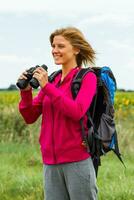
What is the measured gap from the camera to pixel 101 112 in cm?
427

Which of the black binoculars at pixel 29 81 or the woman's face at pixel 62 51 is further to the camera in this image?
the woman's face at pixel 62 51

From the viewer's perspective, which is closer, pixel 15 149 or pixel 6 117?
pixel 15 149

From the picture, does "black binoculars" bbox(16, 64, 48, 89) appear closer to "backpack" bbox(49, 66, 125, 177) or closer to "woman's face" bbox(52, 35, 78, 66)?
"woman's face" bbox(52, 35, 78, 66)

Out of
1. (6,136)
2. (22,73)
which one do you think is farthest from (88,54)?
(6,136)

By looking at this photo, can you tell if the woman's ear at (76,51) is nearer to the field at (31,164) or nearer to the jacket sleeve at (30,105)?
the jacket sleeve at (30,105)

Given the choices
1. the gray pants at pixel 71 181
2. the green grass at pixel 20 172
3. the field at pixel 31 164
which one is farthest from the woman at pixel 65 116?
the green grass at pixel 20 172

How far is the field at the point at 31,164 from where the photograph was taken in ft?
22.4

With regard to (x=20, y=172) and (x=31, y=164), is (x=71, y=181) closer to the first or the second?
(x=20, y=172)

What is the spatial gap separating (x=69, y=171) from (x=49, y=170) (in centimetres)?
16

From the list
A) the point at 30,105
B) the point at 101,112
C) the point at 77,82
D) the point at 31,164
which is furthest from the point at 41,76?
the point at 31,164

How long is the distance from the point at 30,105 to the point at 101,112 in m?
0.49

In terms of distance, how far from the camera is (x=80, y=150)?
4176mm

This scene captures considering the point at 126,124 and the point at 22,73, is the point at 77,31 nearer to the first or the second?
the point at 22,73

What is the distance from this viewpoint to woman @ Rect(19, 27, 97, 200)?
13.4ft
